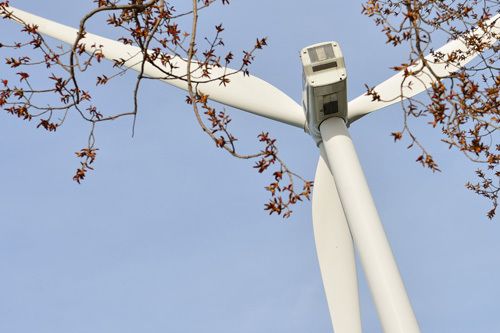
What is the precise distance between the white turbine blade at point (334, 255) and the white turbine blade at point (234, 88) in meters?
1.22

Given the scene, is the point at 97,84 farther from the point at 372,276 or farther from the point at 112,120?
the point at 372,276

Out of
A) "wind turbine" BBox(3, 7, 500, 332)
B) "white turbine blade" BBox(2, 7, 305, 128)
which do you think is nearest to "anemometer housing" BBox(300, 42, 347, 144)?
"wind turbine" BBox(3, 7, 500, 332)

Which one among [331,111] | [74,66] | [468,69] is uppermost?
[331,111]

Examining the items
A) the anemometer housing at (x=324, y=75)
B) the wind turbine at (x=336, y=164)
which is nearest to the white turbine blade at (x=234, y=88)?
the wind turbine at (x=336, y=164)

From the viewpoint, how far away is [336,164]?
1202 cm

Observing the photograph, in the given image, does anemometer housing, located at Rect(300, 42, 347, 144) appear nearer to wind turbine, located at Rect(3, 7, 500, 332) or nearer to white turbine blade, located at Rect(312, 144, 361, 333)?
wind turbine, located at Rect(3, 7, 500, 332)

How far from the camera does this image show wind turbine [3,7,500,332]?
34.2 feet

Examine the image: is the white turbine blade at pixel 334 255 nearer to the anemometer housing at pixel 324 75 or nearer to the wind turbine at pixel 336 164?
the wind turbine at pixel 336 164

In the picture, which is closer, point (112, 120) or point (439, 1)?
point (112, 120)

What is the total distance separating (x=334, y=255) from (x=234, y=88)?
4316 mm

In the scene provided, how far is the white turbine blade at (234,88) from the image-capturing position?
13.6m

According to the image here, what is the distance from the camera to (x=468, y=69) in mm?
9031

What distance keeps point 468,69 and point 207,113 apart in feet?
15.3

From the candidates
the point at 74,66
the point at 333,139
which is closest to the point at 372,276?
the point at 333,139
